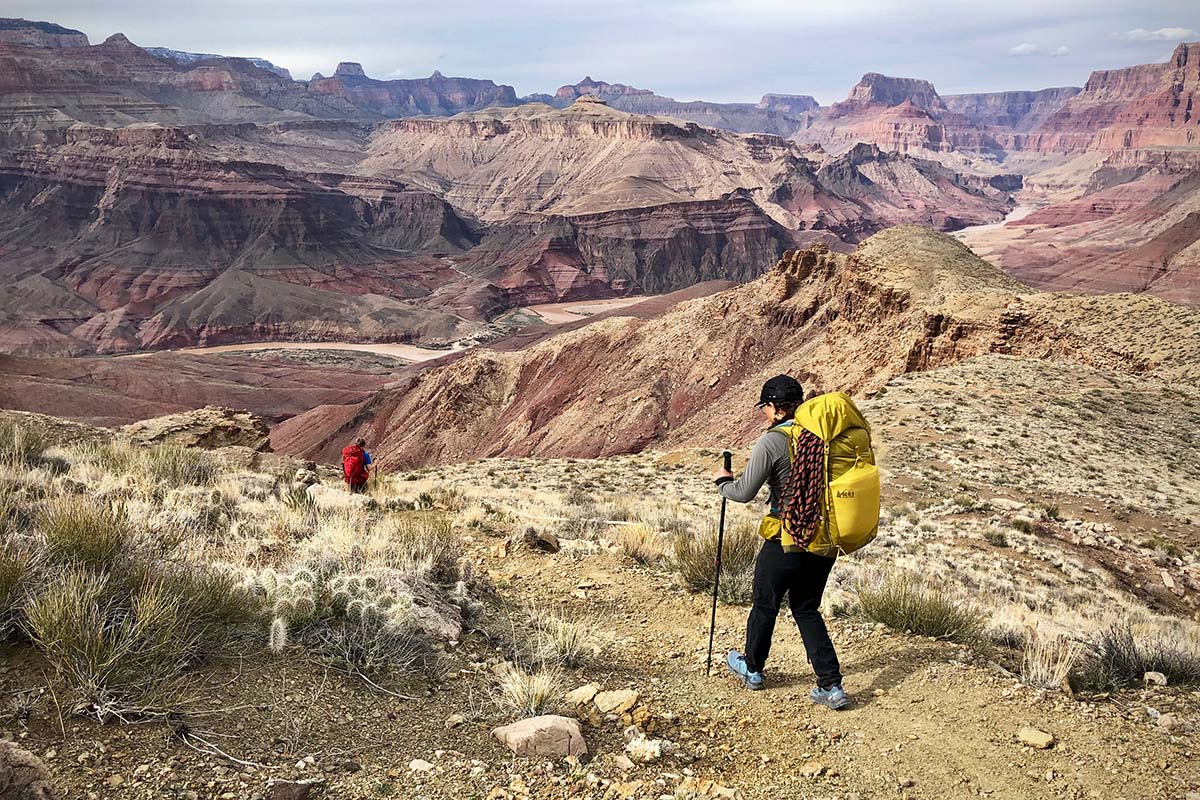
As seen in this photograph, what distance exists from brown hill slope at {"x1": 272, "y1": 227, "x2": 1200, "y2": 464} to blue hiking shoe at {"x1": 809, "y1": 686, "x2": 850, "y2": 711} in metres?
21.3

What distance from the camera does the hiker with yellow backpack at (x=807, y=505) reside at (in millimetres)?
4273

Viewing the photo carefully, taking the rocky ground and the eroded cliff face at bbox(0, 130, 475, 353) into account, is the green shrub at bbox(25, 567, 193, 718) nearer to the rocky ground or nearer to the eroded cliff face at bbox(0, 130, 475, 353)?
the rocky ground

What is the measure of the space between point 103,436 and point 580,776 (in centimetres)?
1395

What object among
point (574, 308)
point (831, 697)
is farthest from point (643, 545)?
point (574, 308)

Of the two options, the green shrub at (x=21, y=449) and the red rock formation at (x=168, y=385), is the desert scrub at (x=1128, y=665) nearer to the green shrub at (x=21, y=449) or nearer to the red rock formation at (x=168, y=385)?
the green shrub at (x=21, y=449)

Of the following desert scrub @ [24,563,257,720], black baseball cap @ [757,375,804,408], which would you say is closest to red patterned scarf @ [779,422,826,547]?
black baseball cap @ [757,375,804,408]

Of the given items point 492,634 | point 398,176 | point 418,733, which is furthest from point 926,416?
point 398,176

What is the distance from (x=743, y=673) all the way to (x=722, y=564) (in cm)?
196

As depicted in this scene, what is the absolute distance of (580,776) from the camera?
3658mm

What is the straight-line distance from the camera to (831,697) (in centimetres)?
449

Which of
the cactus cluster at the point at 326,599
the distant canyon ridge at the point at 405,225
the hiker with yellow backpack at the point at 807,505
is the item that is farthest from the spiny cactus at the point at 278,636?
the distant canyon ridge at the point at 405,225

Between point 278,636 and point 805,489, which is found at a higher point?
point 805,489

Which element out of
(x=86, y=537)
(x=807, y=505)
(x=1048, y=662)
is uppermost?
(x=807, y=505)

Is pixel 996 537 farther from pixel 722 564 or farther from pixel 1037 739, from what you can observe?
pixel 1037 739
